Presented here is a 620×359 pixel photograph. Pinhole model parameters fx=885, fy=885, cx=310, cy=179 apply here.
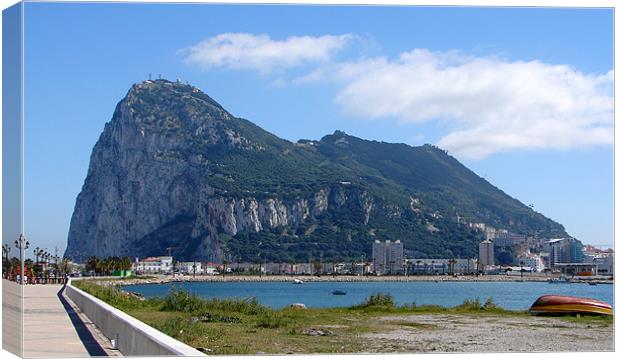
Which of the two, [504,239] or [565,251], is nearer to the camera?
[565,251]

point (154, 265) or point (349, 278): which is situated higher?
point (154, 265)

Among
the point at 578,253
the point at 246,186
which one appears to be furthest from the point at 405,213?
the point at 578,253

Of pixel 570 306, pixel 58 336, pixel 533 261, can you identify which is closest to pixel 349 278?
pixel 533 261

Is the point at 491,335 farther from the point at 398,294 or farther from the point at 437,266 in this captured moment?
the point at 437,266

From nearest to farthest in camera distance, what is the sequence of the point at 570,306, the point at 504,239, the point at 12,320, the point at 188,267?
the point at 12,320 → the point at 570,306 → the point at 188,267 → the point at 504,239

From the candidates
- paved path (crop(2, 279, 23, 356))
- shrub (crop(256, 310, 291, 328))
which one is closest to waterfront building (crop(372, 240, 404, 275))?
shrub (crop(256, 310, 291, 328))
